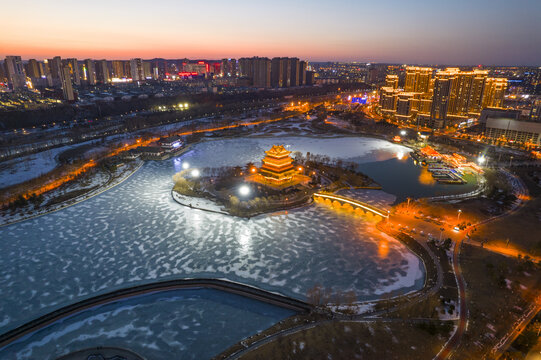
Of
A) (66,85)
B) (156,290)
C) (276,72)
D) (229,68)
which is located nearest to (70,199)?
(156,290)

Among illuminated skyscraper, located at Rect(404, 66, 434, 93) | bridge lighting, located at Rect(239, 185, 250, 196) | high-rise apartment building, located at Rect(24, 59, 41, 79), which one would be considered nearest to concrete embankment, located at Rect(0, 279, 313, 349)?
bridge lighting, located at Rect(239, 185, 250, 196)

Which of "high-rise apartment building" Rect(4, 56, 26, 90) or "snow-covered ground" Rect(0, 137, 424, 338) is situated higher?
"high-rise apartment building" Rect(4, 56, 26, 90)

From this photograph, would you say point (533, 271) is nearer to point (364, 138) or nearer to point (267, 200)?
point (267, 200)

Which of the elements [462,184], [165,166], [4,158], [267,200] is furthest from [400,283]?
[4,158]

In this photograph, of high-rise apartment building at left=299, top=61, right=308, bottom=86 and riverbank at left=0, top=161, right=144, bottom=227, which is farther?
high-rise apartment building at left=299, top=61, right=308, bottom=86

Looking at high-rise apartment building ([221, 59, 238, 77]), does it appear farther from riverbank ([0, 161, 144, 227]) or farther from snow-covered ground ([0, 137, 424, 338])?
snow-covered ground ([0, 137, 424, 338])

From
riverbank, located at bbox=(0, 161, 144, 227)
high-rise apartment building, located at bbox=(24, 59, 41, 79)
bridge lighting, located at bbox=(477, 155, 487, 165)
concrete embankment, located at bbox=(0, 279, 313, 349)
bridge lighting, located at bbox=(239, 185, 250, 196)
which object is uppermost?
high-rise apartment building, located at bbox=(24, 59, 41, 79)

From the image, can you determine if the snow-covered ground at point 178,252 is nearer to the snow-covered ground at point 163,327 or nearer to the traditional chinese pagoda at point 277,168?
the snow-covered ground at point 163,327
